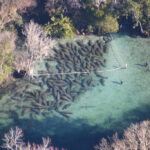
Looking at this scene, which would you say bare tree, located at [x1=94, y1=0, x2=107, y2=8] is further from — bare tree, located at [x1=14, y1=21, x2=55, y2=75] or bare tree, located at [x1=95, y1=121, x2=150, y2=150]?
bare tree, located at [x1=95, y1=121, x2=150, y2=150]

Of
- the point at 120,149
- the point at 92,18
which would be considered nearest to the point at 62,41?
the point at 92,18

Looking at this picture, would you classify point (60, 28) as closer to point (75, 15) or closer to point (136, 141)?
point (75, 15)

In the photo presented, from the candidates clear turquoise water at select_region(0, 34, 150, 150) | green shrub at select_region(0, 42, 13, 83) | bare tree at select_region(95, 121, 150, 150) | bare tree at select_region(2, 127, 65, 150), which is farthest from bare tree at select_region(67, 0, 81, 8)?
bare tree at select_region(95, 121, 150, 150)

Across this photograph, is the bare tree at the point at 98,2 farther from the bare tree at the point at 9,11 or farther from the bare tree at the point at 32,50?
the bare tree at the point at 9,11

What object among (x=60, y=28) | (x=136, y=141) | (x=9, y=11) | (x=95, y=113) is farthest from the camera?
(x=60, y=28)

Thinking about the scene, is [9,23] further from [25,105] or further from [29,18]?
[25,105]

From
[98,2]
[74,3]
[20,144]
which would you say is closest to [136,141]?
[20,144]

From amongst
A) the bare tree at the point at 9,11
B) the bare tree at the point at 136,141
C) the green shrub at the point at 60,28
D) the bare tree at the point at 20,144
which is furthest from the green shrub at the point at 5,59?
the bare tree at the point at 136,141
